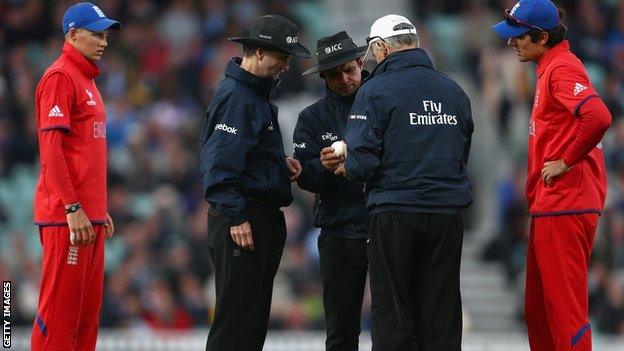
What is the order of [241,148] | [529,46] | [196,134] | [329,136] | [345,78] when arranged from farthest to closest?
[196,134] → [329,136] → [345,78] → [529,46] → [241,148]

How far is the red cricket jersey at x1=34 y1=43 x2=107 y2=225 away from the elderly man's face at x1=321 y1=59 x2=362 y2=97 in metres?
1.44

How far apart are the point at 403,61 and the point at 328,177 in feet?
3.29

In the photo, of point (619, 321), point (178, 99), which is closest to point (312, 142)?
point (619, 321)

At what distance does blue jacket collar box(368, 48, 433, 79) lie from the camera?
7.95 m

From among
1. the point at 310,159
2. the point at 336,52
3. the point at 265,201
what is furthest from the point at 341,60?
the point at 265,201

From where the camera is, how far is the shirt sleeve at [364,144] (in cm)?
780

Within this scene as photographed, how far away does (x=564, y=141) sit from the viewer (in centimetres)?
802

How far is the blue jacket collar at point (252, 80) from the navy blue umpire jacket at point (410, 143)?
676 mm

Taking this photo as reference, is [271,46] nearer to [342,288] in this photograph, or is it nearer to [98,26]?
[98,26]

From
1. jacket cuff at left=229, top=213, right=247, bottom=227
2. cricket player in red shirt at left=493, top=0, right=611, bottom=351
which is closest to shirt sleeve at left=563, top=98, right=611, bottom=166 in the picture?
cricket player in red shirt at left=493, top=0, right=611, bottom=351

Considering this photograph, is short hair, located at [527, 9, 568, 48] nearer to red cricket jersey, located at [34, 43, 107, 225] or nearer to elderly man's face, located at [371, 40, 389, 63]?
elderly man's face, located at [371, 40, 389, 63]

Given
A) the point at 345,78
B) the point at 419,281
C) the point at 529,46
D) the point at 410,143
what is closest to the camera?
the point at 410,143

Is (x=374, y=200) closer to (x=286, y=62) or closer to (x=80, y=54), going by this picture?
(x=286, y=62)

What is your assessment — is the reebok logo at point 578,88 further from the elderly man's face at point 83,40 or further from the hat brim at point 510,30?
the elderly man's face at point 83,40
